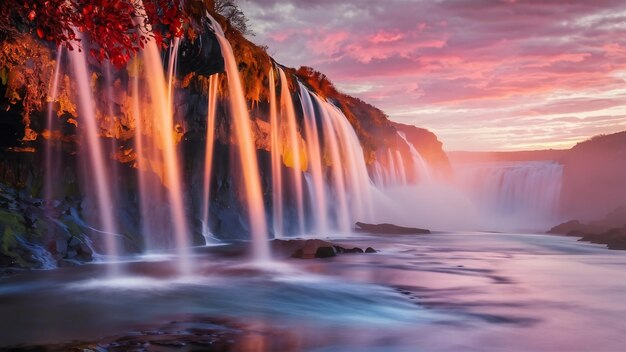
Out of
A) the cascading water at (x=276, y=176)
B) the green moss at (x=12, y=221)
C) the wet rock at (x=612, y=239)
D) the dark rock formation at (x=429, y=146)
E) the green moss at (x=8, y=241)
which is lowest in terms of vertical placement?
the wet rock at (x=612, y=239)

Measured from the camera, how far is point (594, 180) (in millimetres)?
71688

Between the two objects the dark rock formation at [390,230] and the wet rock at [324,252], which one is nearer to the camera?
the wet rock at [324,252]

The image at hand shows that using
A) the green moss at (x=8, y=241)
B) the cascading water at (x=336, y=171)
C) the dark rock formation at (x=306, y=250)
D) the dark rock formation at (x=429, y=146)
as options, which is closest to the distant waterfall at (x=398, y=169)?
the cascading water at (x=336, y=171)

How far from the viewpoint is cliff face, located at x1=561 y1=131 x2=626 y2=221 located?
223 ft

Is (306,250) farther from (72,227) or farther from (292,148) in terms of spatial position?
(292,148)

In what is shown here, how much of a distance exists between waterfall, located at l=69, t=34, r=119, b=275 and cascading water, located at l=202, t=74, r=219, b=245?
468 cm

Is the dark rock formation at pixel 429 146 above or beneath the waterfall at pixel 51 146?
above

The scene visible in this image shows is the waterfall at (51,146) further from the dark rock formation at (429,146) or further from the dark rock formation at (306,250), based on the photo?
the dark rock formation at (429,146)

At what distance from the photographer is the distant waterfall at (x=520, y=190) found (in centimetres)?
6662

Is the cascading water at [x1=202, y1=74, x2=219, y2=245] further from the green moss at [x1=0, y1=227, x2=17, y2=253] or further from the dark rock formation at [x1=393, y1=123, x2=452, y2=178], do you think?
the dark rock formation at [x1=393, y1=123, x2=452, y2=178]

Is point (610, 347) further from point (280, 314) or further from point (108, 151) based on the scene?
point (108, 151)

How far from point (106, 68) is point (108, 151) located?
2597 millimetres

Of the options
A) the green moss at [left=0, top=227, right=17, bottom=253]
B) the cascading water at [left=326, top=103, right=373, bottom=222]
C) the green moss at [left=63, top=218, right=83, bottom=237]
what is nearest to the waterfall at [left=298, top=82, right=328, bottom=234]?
the cascading water at [left=326, top=103, right=373, bottom=222]

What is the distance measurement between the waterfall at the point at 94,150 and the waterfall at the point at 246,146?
15.8 ft
